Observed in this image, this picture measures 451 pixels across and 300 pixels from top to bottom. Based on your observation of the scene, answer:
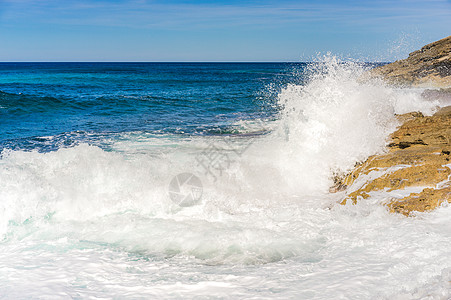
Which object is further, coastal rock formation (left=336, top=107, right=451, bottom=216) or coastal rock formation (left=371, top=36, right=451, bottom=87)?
coastal rock formation (left=371, top=36, right=451, bottom=87)

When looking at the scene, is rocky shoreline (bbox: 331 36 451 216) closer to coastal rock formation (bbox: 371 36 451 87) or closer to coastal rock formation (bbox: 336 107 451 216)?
coastal rock formation (bbox: 336 107 451 216)

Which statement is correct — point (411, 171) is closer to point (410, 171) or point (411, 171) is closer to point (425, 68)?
point (410, 171)

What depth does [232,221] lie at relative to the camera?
4398 mm

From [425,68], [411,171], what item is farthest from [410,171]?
[425,68]

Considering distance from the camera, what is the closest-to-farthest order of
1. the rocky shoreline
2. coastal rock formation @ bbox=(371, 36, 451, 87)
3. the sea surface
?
the sea surface → the rocky shoreline → coastal rock formation @ bbox=(371, 36, 451, 87)

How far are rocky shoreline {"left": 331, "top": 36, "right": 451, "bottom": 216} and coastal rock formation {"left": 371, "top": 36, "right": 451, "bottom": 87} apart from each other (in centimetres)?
915

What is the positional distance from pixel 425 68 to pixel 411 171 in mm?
12455

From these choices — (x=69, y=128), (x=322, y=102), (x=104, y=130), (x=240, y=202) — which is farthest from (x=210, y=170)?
(x=69, y=128)

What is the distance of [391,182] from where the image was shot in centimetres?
447

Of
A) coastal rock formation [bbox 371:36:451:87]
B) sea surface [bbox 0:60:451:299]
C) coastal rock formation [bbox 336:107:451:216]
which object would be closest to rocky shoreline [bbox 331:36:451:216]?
coastal rock formation [bbox 336:107:451:216]

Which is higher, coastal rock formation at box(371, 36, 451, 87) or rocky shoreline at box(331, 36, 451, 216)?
coastal rock formation at box(371, 36, 451, 87)

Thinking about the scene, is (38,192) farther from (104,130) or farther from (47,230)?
(104,130)

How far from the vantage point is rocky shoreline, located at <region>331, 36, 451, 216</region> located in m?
4.00

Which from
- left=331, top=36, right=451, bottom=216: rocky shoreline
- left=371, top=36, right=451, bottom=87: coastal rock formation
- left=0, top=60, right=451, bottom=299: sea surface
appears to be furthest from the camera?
left=371, top=36, right=451, bottom=87: coastal rock formation
